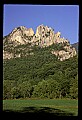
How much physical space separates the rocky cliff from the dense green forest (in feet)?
2.44

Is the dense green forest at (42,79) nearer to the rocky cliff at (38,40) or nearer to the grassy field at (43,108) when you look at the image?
the rocky cliff at (38,40)

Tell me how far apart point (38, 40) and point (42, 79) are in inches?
237

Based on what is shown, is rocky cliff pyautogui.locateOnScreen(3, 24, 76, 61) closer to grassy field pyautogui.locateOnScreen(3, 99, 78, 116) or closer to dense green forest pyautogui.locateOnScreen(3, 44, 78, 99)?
dense green forest pyautogui.locateOnScreen(3, 44, 78, 99)

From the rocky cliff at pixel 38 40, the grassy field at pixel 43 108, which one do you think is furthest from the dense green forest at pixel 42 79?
the grassy field at pixel 43 108

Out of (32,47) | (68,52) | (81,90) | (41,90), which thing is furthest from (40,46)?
(81,90)

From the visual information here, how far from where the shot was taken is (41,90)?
42.1 feet

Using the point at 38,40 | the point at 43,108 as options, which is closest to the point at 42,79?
the point at 43,108

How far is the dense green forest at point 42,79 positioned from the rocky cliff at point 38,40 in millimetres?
743

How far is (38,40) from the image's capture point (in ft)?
58.9

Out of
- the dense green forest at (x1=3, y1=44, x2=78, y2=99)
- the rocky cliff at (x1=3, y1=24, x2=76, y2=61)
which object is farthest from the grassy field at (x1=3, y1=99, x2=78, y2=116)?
the rocky cliff at (x1=3, y1=24, x2=76, y2=61)

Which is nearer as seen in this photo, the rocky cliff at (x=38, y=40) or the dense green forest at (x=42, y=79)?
the dense green forest at (x=42, y=79)

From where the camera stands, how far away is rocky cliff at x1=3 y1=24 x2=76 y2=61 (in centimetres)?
1415

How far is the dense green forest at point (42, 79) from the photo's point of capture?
1198 cm

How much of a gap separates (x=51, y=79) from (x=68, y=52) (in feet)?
10.0
